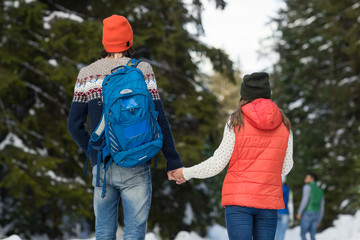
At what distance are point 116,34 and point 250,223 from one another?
1546 millimetres

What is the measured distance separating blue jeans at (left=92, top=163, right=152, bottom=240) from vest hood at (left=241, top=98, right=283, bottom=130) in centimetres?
79

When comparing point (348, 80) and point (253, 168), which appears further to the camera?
point (348, 80)

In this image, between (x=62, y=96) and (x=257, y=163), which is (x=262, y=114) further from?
(x=62, y=96)

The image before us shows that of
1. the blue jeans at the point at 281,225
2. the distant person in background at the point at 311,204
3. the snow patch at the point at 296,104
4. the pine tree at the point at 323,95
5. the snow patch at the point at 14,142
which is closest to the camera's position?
the blue jeans at the point at 281,225

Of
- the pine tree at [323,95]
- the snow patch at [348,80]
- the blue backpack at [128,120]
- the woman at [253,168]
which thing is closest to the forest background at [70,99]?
the pine tree at [323,95]

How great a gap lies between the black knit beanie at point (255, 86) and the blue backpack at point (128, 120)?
78cm

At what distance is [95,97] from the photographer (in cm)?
325

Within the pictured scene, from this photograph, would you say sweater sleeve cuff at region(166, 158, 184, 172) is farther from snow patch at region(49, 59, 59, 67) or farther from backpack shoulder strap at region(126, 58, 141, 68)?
snow patch at region(49, 59, 59, 67)

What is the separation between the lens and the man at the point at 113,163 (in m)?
3.16

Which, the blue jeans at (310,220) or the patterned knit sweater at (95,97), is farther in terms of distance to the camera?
the blue jeans at (310,220)

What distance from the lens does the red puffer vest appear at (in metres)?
3.38

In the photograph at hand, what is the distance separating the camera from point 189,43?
45.6 feet

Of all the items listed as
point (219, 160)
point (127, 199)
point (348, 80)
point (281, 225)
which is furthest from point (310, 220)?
point (348, 80)

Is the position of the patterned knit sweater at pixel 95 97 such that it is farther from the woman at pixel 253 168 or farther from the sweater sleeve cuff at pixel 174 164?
the woman at pixel 253 168
